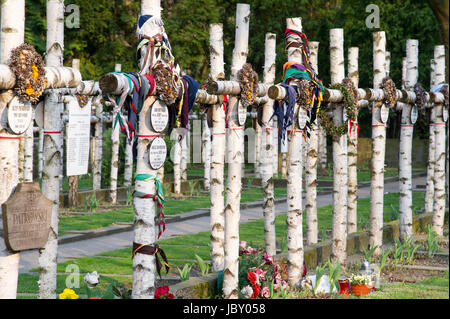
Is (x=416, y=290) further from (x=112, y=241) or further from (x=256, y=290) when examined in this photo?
(x=112, y=241)

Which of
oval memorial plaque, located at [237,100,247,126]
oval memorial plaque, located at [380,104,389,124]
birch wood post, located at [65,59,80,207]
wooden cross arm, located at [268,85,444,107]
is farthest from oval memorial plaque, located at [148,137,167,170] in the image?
birch wood post, located at [65,59,80,207]

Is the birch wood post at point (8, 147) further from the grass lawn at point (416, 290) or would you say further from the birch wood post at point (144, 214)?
the grass lawn at point (416, 290)

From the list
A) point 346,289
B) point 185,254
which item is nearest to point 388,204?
point 185,254

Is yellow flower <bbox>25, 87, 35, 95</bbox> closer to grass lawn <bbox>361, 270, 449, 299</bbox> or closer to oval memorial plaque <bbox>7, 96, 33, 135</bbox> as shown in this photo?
oval memorial plaque <bbox>7, 96, 33, 135</bbox>

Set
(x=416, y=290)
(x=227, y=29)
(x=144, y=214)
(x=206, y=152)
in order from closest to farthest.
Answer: (x=144, y=214) → (x=416, y=290) → (x=206, y=152) → (x=227, y=29)

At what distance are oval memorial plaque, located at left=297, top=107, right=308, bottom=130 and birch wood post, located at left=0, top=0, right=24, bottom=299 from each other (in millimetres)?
4307

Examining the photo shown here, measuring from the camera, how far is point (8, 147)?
19.2 feet

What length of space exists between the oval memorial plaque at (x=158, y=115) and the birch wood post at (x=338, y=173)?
4667 millimetres

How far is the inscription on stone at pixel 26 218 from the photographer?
19.1 ft

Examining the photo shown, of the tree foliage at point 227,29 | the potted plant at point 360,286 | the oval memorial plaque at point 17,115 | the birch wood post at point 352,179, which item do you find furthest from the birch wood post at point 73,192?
the oval memorial plaque at point 17,115

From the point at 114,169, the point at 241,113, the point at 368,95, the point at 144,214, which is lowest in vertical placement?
the point at 114,169

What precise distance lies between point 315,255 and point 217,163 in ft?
8.55

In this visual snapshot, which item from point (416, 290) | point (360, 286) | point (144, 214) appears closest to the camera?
point (144, 214)

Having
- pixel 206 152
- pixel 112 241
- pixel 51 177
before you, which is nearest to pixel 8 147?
pixel 51 177
